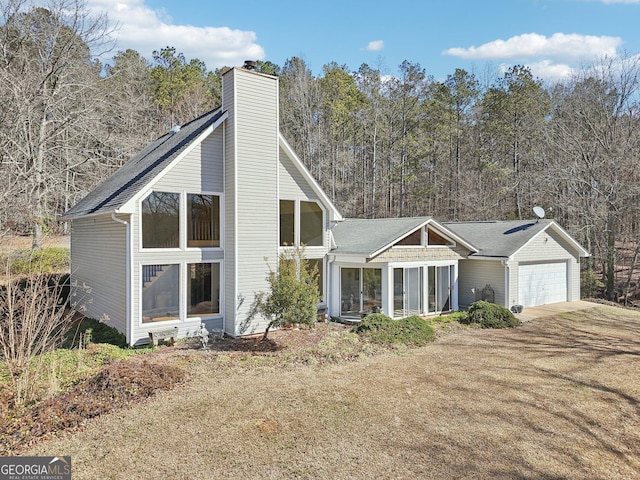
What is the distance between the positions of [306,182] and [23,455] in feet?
34.1

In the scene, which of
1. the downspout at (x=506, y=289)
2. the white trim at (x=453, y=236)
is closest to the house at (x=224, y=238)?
the white trim at (x=453, y=236)

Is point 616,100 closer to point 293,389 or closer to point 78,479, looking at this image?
point 293,389

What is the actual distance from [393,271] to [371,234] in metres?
2.02

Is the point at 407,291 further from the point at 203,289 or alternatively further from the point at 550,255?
the point at 550,255

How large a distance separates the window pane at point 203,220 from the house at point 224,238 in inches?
1.2

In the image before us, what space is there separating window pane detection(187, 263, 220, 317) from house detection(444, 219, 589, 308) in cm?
1106

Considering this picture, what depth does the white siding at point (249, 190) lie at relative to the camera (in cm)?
1195

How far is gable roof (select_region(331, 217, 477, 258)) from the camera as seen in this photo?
46.9ft

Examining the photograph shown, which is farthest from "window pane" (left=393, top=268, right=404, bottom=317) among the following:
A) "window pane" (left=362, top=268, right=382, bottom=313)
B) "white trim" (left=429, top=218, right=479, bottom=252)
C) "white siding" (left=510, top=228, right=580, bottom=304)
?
"white siding" (left=510, top=228, right=580, bottom=304)

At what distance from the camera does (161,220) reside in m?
11.3

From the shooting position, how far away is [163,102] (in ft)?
111

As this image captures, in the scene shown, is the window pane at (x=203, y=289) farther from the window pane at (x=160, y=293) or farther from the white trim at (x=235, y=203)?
the white trim at (x=235, y=203)

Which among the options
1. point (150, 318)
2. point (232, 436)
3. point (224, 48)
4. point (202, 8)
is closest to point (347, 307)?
point (150, 318)

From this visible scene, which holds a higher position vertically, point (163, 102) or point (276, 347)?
point (163, 102)
